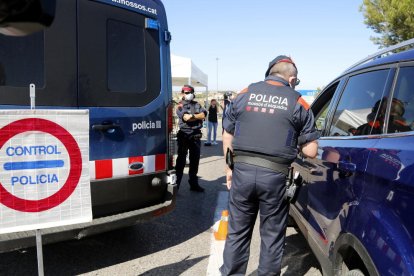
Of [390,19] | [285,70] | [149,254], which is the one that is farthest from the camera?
[390,19]

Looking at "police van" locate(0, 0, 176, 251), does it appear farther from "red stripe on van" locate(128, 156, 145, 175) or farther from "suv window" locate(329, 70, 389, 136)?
"suv window" locate(329, 70, 389, 136)

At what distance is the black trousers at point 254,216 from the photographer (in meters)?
2.63

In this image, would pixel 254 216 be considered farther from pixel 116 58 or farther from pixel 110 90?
pixel 116 58

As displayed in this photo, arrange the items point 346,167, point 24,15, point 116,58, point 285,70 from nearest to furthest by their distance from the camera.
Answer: point 24,15
point 346,167
point 285,70
point 116,58

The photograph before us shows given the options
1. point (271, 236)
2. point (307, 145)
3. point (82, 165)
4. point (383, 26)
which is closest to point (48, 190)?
point (82, 165)

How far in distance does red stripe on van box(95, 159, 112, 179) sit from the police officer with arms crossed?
3.56ft

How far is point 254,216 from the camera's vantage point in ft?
9.32

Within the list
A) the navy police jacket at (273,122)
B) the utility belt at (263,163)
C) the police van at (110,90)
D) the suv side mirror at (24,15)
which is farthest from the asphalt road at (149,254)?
the suv side mirror at (24,15)

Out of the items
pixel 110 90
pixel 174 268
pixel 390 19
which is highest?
pixel 390 19

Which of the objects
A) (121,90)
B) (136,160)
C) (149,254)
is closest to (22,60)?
(121,90)

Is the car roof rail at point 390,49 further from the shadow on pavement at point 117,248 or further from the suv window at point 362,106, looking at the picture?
the shadow on pavement at point 117,248

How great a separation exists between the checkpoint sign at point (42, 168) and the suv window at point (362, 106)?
1.86m

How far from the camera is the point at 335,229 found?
239cm

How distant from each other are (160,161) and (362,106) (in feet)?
6.16
